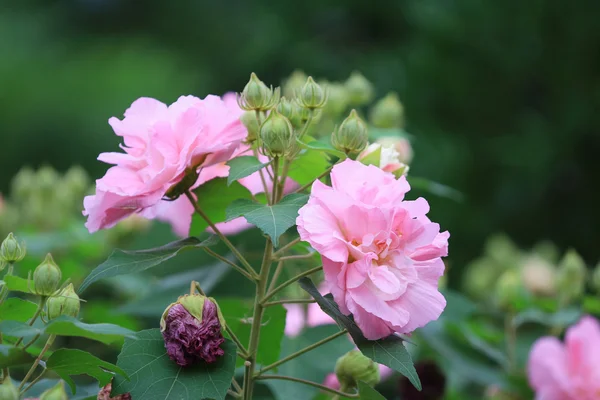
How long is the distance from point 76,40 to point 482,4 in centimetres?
340

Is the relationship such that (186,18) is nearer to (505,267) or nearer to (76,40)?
(76,40)

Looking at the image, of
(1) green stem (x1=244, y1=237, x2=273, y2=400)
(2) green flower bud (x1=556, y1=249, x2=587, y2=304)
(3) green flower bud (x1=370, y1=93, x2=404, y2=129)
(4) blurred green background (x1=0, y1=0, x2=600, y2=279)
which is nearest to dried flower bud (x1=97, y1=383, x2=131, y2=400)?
(1) green stem (x1=244, y1=237, x2=273, y2=400)

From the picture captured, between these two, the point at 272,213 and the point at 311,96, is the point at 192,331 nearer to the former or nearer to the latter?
the point at 272,213

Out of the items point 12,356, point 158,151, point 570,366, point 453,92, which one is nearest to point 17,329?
point 12,356

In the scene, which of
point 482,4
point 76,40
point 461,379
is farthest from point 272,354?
point 76,40

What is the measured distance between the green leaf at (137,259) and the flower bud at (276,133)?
0.09 m

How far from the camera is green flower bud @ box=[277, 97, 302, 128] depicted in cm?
71

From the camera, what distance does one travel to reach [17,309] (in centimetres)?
67

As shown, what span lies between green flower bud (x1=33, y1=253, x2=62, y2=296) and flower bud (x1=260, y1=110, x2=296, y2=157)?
0.60 feet

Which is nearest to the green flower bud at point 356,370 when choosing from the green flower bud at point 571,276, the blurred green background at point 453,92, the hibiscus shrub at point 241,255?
the hibiscus shrub at point 241,255

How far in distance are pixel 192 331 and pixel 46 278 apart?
120 mm

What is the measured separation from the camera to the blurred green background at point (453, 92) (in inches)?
126

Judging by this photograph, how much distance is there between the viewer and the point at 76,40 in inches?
232

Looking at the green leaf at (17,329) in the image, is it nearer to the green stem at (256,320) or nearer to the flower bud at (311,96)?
the green stem at (256,320)
